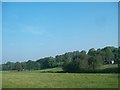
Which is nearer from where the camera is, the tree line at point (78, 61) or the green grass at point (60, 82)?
the green grass at point (60, 82)

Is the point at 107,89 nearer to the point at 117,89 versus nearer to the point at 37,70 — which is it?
the point at 117,89

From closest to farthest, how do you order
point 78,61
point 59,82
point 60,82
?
point 59,82 < point 60,82 < point 78,61

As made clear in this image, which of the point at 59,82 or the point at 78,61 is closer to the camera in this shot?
the point at 59,82

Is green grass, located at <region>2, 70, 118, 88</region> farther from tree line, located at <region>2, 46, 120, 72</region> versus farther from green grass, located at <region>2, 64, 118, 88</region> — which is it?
tree line, located at <region>2, 46, 120, 72</region>

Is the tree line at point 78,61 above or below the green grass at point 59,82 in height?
above

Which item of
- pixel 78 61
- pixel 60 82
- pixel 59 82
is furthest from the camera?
pixel 78 61

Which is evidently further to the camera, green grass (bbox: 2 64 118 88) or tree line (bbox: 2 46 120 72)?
tree line (bbox: 2 46 120 72)

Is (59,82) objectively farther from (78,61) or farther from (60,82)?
(78,61)

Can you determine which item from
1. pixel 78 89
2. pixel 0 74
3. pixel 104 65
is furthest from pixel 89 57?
pixel 78 89

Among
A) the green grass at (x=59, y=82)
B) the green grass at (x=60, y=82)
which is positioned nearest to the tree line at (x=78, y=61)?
the green grass at (x=60, y=82)

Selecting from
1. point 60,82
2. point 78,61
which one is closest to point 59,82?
point 60,82

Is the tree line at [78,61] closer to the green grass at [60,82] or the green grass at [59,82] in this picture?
the green grass at [60,82]

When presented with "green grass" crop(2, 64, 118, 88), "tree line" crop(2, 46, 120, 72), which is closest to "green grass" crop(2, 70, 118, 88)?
"green grass" crop(2, 64, 118, 88)

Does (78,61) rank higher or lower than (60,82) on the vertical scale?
higher
